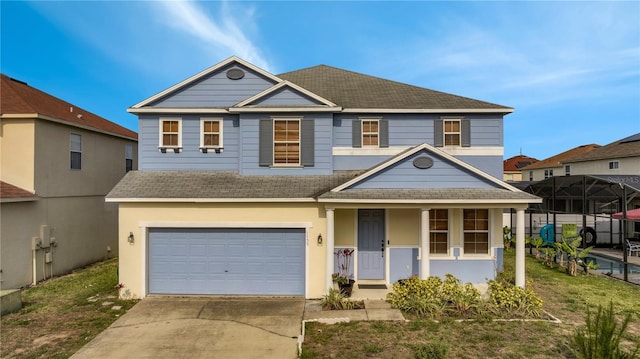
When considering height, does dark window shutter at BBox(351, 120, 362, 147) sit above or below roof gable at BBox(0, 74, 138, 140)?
below

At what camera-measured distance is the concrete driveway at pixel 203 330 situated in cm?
675

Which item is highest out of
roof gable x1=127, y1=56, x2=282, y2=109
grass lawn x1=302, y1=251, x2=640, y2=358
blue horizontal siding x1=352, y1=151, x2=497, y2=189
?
roof gable x1=127, y1=56, x2=282, y2=109

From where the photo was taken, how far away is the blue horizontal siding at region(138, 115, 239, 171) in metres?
11.5

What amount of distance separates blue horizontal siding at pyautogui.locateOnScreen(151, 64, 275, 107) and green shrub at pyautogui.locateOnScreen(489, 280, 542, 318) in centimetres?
983

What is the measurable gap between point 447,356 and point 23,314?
10.9m

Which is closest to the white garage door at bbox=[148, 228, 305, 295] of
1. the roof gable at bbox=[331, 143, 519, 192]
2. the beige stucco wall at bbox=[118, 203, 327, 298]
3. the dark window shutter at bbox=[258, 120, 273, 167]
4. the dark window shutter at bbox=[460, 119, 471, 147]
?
the beige stucco wall at bbox=[118, 203, 327, 298]

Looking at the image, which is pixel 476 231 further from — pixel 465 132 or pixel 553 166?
pixel 553 166

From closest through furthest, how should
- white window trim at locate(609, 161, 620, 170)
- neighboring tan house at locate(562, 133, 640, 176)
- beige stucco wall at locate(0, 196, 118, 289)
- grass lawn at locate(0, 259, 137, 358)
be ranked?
grass lawn at locate(0, 259, 137, 358) < beige stucco wall at locate(0, 196, 118, 289) < neighboring tan house at locate(562, 133, 640, 176) < white window trim at locate(609, 161, 620, 170)

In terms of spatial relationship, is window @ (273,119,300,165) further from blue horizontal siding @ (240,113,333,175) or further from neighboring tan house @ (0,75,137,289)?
neighboring tan house @ (0,75,137,289)

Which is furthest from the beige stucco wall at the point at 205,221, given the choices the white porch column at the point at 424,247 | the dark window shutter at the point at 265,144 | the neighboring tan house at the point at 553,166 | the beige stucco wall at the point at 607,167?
the neighboring tan house at the point at 553,166

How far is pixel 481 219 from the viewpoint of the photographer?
10.7m

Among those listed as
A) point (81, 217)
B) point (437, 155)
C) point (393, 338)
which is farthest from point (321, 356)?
point (81, 217)

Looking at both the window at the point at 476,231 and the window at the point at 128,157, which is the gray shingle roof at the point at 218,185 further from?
the window at the point at 128,157

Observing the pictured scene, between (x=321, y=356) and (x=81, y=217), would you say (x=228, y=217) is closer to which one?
(x=321, y=356)
